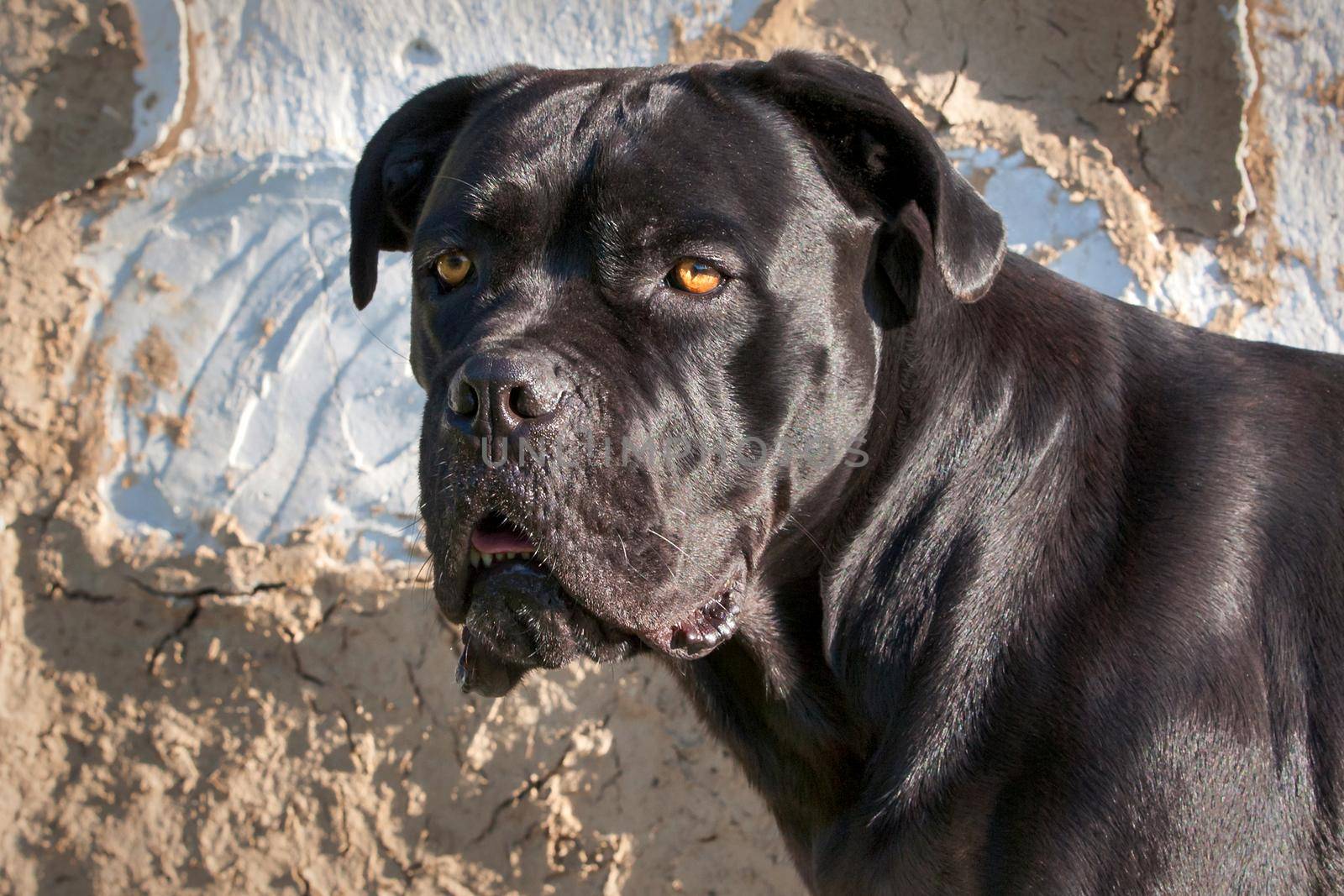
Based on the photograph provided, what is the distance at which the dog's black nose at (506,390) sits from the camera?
79.0 inches

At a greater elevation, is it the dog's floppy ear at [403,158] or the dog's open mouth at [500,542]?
the dog's floppy ear at [403,158]

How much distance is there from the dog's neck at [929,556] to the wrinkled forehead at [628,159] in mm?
449

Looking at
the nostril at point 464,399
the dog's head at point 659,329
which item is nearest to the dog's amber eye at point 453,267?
the dog's head at point 659,329

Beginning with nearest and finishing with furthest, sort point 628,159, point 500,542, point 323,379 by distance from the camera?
point 500,542
point 628,159
point 323,379

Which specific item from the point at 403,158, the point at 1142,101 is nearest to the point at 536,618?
the point at 403,158

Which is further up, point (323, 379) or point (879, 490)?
point (879, 490)

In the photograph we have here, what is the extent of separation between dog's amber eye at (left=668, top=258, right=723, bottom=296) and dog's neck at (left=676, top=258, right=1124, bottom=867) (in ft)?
1.39

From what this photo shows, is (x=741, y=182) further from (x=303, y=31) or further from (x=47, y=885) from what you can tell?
(x=47, y=885)

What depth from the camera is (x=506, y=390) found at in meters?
2.01

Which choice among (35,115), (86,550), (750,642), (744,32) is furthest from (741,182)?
(35,115)

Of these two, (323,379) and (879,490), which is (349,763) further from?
(879,490)

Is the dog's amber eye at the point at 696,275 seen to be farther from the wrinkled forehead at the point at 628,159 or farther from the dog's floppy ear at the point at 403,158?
the dog's floppy ear at the point at 403,158

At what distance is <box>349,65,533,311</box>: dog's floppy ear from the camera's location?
2.79m

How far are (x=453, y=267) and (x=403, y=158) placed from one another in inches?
20.5
